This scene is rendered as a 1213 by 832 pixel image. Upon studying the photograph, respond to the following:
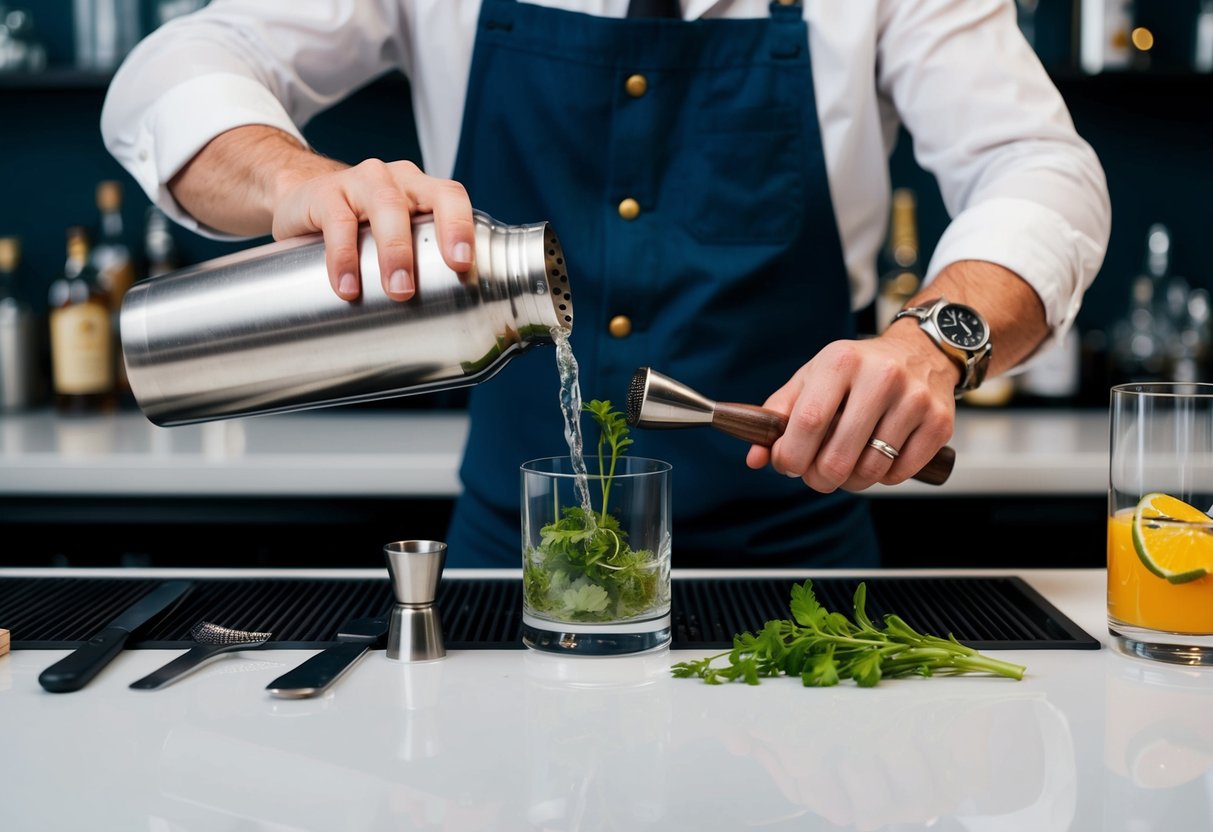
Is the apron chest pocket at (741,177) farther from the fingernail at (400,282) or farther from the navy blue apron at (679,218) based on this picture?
the fingernail at (400,282)

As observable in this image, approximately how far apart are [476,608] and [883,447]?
0.38 metres

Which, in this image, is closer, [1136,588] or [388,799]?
[388,799]

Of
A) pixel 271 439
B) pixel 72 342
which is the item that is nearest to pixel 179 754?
pixel 271 439

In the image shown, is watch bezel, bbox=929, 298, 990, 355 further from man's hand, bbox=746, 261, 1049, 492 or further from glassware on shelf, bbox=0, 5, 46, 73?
glassware on shelf, bbox=0, 5, 46, 73

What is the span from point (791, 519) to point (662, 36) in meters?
0.57

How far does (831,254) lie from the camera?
4.94 ft

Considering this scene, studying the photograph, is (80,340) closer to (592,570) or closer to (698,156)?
(698,156)

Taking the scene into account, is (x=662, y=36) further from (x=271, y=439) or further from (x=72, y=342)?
(x=72, y=342)

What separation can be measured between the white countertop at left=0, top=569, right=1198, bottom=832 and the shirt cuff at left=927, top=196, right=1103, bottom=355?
43cm

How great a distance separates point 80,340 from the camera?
7.98 ft

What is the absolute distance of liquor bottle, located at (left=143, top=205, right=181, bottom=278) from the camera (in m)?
2.62

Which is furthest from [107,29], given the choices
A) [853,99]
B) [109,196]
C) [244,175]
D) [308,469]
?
[853,99]

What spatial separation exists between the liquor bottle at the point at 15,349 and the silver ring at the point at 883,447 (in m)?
2.03

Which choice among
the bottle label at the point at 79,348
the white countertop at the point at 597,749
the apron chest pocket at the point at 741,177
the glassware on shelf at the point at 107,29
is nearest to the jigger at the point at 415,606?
the white countertop at the point at 597,749
